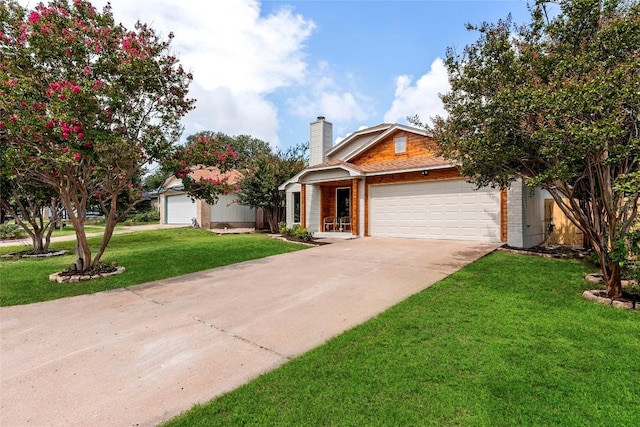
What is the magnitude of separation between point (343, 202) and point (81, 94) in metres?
12.4

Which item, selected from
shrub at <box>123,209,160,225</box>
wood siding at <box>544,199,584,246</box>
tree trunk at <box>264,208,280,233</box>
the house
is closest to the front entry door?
the house

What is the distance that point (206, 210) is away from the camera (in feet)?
72.3

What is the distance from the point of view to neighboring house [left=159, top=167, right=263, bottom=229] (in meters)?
22.2

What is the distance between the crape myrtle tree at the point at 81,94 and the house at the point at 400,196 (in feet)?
25.4

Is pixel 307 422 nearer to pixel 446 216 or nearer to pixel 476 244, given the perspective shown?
pixel 476 244

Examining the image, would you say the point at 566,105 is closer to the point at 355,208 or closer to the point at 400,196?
the point at 400,196

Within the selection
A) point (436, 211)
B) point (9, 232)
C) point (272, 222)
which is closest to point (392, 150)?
point (436, 211)

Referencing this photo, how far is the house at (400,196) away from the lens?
12.0 meters

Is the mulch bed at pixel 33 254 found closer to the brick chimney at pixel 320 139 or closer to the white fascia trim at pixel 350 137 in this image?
the brick chimney at pixel 320 139

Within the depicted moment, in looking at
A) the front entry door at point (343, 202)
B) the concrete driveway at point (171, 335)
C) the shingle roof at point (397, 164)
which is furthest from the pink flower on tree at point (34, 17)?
the front entry door at point (343, 202)

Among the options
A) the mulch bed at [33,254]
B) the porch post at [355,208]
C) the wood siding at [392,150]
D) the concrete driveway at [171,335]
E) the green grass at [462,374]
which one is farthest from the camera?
the porch post at [355,208]

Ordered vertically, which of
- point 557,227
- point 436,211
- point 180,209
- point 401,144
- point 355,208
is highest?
point 401,144

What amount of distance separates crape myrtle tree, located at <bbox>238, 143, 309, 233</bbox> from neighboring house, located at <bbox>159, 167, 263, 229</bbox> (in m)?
1.86

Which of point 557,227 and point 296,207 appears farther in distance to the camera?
point 296,207
